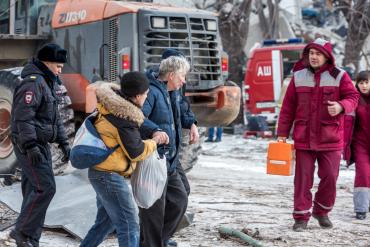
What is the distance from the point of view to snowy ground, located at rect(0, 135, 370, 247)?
6984 mm

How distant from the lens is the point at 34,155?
6.11 metres

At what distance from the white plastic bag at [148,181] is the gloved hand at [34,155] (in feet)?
3.00

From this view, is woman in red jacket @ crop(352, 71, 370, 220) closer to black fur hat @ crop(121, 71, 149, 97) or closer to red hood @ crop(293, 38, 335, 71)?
red hood @ crop(293, 38, 335, 71)

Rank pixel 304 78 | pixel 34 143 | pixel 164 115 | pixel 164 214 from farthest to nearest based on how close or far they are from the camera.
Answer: pixel 304 78 < pixel 34 143 < pixel 164 214 < pixel 164 115

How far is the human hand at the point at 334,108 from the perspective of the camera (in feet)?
24.0

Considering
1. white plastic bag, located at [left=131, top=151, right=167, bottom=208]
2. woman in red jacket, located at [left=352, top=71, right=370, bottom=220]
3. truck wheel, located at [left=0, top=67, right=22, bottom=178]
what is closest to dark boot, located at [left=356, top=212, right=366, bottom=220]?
woman in red jacket, located at [left=352, top=71, right=370, bottom=220]

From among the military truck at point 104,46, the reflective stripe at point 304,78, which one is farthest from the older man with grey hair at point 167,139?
the military truck at point 104,46

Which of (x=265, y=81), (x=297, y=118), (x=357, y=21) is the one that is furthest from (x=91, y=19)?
(x=357, y=21)

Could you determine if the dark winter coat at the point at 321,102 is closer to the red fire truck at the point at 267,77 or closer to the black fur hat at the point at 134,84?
the black fur hat at the point at 134,84

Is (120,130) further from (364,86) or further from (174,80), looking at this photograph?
(364,86)

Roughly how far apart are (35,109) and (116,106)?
114 cm

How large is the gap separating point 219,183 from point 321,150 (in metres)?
3.45

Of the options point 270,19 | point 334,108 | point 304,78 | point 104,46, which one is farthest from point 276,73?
point 334,108

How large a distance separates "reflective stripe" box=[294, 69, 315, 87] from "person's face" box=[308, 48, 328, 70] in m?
0.09
